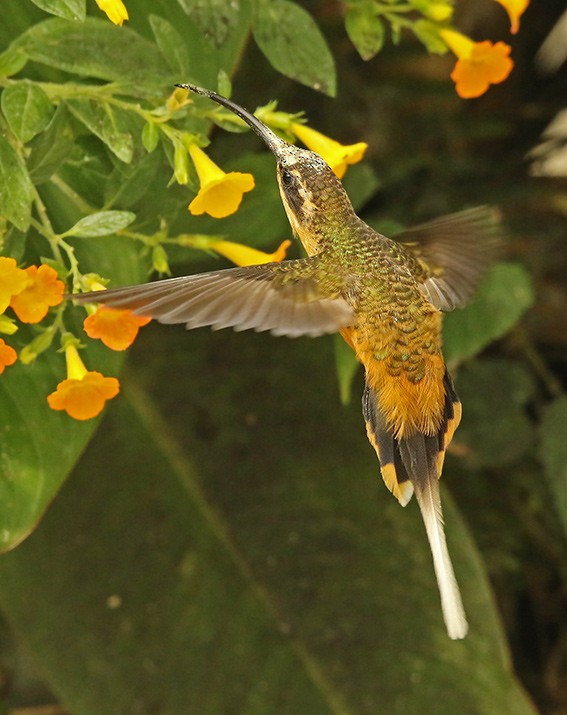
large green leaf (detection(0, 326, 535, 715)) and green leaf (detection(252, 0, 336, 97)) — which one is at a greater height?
green leaf (detection(252, 0, 336, 97))

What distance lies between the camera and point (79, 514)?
1609 mm

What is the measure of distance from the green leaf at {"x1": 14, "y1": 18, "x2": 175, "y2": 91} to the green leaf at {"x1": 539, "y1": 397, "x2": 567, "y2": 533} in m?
1.02

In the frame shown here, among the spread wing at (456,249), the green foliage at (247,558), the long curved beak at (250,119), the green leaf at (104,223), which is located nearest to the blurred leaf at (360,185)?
the green foliage at (247,558)

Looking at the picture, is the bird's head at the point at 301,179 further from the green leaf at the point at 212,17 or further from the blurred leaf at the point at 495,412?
the blurred leaf at the point at 495,412

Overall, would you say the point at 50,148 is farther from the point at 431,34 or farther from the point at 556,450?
the point at 556,450

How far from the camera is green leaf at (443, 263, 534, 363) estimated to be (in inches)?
64.8

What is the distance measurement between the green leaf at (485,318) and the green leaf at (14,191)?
0.88 m

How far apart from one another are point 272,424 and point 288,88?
67 cm

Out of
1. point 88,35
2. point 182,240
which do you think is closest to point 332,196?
point 182,240

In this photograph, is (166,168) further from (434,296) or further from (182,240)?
(434,296)

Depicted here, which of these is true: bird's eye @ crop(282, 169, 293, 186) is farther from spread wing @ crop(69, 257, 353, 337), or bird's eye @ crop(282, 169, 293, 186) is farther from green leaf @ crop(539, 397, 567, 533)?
green leaf @ crop(539, 397, 567, 533)

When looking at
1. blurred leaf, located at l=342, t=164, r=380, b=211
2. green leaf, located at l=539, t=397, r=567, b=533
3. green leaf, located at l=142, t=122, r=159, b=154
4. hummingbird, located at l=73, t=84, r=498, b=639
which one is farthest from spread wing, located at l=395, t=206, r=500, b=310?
green leaf, located at l=539, t=397, r=567, b=533

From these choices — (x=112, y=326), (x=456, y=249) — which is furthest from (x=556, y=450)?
(x=112, y=326)

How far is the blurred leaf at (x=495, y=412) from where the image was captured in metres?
1.93
